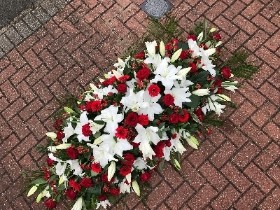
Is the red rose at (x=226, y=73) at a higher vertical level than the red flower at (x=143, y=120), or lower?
lower

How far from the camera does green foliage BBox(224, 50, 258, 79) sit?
210 inches

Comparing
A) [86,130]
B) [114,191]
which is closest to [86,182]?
[114,191]

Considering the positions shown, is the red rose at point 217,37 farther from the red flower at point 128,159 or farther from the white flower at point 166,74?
the red flower at point 128,159

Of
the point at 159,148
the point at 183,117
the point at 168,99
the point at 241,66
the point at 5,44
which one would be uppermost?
the point at 5,44

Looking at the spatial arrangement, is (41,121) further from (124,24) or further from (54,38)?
(124,24)

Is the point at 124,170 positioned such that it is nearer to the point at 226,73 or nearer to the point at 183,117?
the point at 183,117

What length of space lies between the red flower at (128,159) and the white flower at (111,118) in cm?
35

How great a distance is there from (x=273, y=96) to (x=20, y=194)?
12.0ft

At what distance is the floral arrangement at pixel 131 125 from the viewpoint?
4.18m

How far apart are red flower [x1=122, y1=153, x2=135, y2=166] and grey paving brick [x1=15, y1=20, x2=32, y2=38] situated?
3091 mm

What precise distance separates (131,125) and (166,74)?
28.9 inches

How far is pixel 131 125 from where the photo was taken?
407 cm

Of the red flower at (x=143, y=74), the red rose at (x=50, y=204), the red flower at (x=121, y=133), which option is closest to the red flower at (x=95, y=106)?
the red flower at (x=121, y=133)

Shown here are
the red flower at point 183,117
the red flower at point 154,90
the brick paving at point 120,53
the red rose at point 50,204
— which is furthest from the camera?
the brick paving at point 120,53
